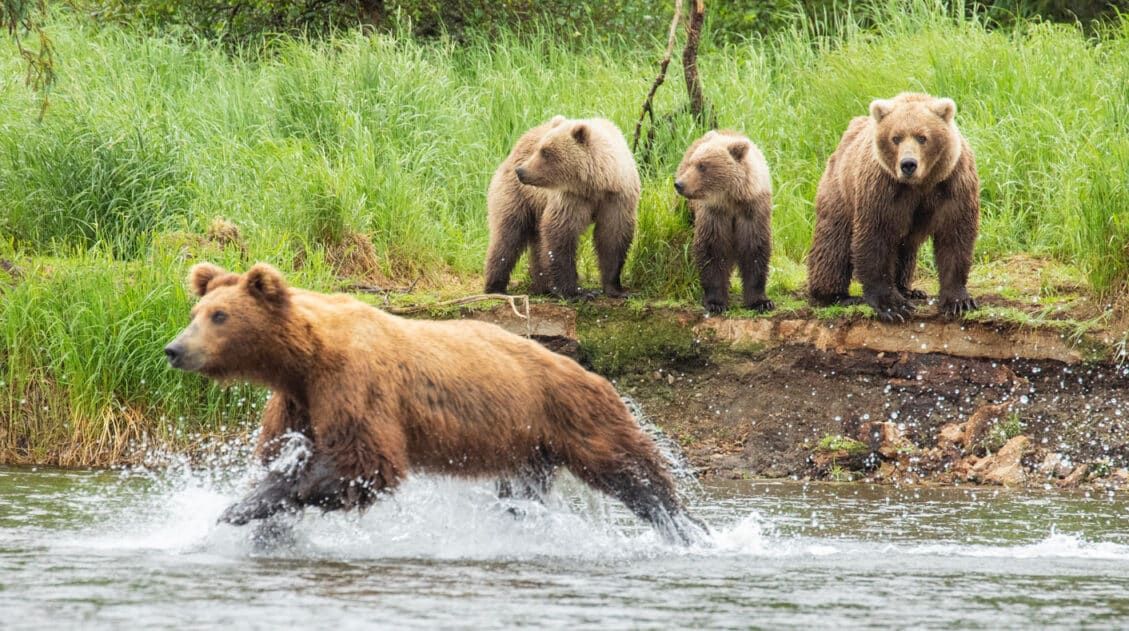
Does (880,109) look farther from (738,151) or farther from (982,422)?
(982,422)

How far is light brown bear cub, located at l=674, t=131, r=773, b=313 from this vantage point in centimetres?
1026

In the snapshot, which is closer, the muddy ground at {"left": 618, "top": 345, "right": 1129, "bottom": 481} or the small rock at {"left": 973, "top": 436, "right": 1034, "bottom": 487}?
the small rock at {"left": 973, "top": 436, "right": 1034, "bottom": 487}

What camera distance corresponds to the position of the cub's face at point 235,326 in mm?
5879

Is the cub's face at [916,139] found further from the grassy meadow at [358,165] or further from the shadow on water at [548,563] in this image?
the shadow on water at [548,563]

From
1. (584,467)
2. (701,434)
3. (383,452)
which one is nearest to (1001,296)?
(701,434)

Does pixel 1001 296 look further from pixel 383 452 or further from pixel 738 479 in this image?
pixel 383 452

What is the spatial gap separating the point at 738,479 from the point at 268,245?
12.4 ft

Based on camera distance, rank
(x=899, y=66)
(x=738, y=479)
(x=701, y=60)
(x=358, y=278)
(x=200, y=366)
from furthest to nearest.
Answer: (x=701, y=60) < (x=899, y=66) < (x=358, y=278) < (x=738, y=479) < (x=200, y=366)

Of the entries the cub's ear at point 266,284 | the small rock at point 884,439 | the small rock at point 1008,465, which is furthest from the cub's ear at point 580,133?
the cub's ear at point 266,284

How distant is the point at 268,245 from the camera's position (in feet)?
35.3

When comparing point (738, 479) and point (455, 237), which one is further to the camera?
point (455, 237)

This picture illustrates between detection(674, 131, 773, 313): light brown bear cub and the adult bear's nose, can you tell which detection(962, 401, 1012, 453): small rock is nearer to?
detection(674, 131, 773, 313): light brown bear cub

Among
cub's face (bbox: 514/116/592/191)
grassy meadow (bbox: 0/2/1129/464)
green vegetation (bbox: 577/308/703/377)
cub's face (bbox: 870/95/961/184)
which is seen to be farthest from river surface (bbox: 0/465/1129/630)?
cub's face (bbox: 514/116/592/191)

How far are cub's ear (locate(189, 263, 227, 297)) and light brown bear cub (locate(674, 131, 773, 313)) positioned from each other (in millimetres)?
4611
